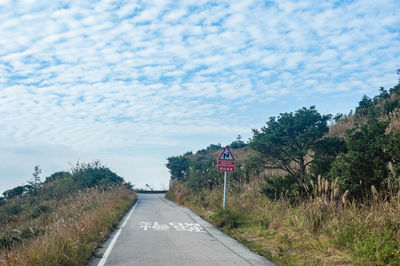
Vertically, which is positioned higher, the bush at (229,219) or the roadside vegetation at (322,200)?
the roadside vegetation at (322,200)

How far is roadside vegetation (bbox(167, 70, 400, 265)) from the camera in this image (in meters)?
7.27

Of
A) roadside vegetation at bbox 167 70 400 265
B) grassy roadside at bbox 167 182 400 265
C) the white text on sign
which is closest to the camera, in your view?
grassy roadside at bbox 167 182 400 265

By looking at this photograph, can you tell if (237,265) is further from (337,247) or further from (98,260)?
(98,260)

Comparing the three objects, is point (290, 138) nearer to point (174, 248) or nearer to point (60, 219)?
point (174, 248)

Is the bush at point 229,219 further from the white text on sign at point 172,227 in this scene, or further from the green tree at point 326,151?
the green tree at point 326,151

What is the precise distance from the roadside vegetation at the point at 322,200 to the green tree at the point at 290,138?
43 mm

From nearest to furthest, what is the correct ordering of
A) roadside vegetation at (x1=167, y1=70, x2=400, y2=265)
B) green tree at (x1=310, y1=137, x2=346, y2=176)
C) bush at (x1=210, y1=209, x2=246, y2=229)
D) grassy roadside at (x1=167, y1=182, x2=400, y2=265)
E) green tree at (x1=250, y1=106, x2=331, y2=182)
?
grassy roadside at (x1=167, y1=182, x2=400, y2=265) → roadside vegetation at (x1=167, y1=70, x2=400, y2=265) → green tree at (x1=310, y1=137, x2=346, y2=176) → bush at (x1=210, y1=209, x2=246, y2=229) → green tree at (x1=250, y1=106, x2=331, y2=182)

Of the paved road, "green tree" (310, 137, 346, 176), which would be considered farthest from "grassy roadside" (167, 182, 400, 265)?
"green tree" (310, 137, 346, 176)

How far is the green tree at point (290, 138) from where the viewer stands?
48.8 feet

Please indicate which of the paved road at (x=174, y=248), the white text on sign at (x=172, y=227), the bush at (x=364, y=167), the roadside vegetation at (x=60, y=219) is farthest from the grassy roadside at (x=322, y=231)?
the roadside vegetation at (x=60, y=219)

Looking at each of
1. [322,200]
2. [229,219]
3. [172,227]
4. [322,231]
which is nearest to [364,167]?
[322,200]

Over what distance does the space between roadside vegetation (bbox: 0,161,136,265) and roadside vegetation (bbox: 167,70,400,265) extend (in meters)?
4.46

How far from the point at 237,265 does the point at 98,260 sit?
3.06 m

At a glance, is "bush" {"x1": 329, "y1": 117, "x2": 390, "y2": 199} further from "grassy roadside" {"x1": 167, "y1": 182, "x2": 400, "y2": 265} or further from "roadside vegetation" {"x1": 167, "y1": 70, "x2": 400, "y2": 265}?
"grassy roadside" {"x1": 167, "y1": 182, "x2": 400, "y2": 265}
